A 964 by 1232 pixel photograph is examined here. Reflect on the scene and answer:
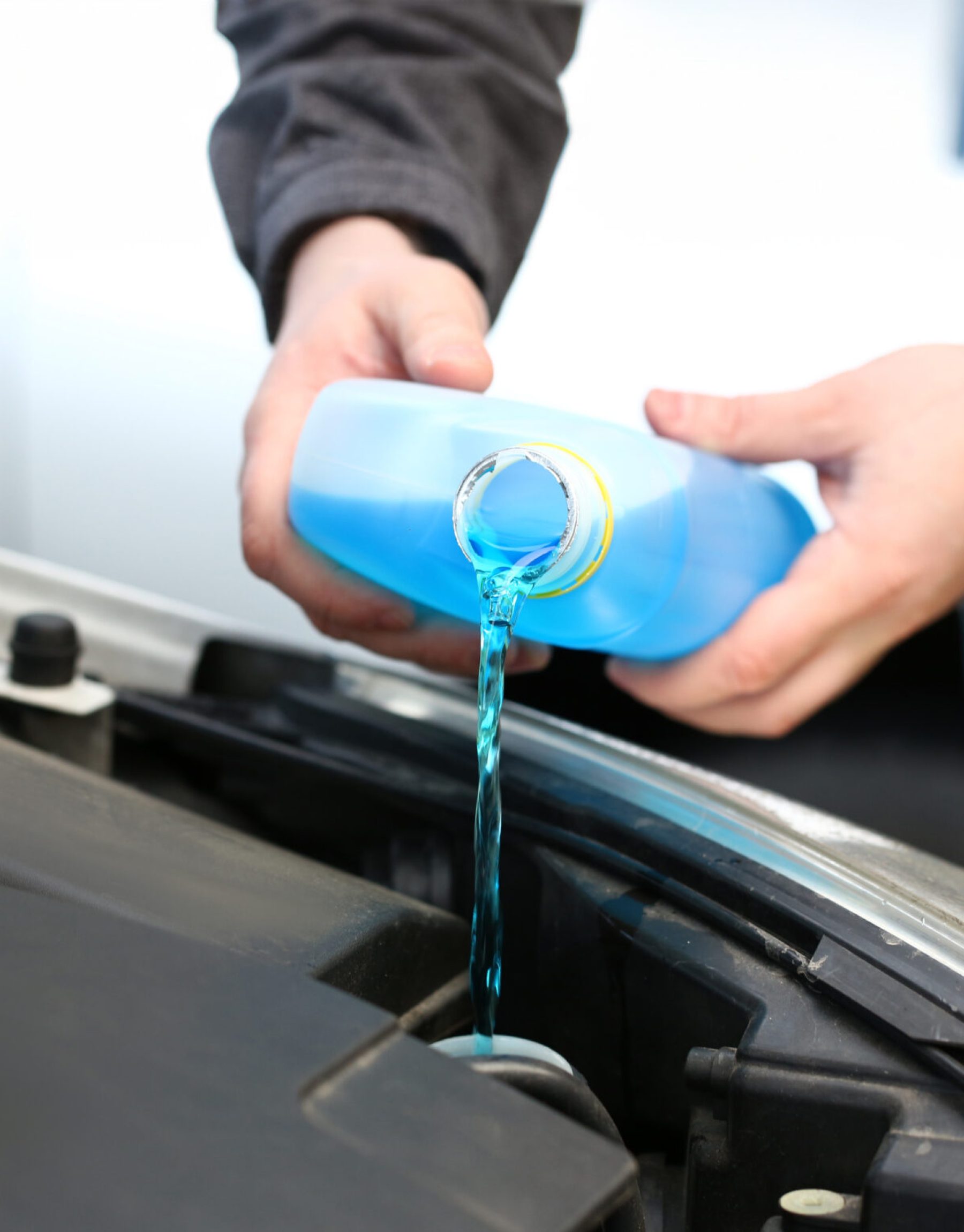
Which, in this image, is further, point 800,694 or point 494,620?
point 800,694

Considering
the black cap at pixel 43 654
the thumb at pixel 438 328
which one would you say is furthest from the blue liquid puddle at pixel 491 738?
the black cap at pixel 43 654

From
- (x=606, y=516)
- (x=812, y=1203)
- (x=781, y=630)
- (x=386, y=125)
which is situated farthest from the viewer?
(x=386, y=125)

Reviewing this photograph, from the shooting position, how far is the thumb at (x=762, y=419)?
0.60m

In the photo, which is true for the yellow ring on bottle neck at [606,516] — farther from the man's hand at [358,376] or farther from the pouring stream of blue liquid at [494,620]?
the man's hand at [358,376]

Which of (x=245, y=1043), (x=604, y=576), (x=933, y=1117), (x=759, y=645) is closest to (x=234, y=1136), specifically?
(x=245, y=1043)

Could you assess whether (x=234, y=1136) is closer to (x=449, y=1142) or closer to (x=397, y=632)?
(x=449, y=1142)

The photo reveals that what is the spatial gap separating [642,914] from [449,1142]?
0.65 feet

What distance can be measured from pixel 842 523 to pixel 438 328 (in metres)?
0.23

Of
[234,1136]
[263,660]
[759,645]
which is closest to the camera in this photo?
[234,1136]

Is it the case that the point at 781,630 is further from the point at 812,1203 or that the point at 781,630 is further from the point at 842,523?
the point at 812,1203

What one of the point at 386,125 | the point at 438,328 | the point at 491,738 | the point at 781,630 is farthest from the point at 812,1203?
the point at 386,125

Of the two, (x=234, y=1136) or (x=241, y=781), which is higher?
(x=234, y=1136)

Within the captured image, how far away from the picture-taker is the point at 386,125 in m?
0.76

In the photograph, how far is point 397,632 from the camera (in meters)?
0.61
